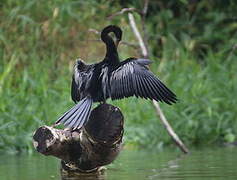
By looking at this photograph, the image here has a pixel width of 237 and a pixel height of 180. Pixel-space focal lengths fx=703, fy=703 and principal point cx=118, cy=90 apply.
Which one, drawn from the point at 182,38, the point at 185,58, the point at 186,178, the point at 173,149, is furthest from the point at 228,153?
the point at 182,38

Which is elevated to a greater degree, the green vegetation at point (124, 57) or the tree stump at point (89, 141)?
the green vegetation at point (124, 57)

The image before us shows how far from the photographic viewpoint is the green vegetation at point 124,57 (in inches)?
324

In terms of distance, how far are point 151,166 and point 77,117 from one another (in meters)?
1.24

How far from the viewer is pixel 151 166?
6.31m

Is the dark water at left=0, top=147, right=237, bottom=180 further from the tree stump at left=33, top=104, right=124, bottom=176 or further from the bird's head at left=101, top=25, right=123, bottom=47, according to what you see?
→ the bird's head at left=101, top=25, right=123, bottom=47

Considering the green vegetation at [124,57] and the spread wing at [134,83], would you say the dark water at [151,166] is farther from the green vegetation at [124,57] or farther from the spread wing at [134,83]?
the spread wing at [134,83]

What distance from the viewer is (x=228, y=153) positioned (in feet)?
23.6

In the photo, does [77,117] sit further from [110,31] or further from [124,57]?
[124,57]

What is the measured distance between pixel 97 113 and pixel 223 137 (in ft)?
11.2

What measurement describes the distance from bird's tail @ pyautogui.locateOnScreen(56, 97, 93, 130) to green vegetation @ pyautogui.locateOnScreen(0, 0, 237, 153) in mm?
1587

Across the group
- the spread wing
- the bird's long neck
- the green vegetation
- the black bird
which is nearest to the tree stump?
the black bird

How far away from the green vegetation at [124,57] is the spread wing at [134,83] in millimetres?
1649

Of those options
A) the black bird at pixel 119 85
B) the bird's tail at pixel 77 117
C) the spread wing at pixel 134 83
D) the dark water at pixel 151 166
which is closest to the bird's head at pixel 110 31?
the black bird at pixel 119 85

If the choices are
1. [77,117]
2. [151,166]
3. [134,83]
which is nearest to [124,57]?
[151,166]
